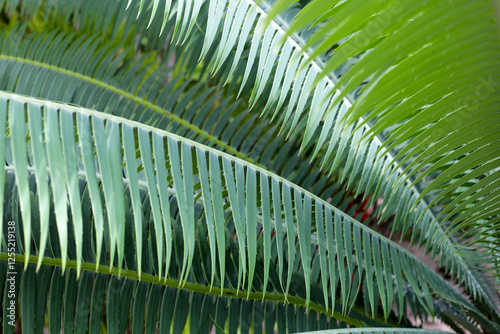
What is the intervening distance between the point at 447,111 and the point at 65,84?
3.27 ft

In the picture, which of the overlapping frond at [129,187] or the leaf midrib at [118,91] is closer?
the overlapping frond at [129,187]

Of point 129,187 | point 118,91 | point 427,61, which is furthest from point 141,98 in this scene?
point 427,61

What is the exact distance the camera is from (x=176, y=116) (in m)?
1.14

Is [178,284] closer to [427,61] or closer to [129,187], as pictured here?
[129,187]

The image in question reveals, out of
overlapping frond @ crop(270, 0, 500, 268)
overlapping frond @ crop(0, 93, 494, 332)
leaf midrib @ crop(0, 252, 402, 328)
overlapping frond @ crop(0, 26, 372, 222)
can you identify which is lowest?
leaf midrib @ crop(0, 252, 402, 328)

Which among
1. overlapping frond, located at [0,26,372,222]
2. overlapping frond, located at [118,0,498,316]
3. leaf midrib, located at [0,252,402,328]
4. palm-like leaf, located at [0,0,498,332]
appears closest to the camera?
overlapping frond, located at [118,0,498,316]

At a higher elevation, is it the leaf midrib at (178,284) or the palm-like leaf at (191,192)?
the palm-like leaf at (191,192)

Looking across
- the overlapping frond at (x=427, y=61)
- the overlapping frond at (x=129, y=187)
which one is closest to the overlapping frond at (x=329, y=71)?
the overlapping frond at (x=427, y=61)

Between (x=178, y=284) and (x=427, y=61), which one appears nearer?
(x=427, y=61)

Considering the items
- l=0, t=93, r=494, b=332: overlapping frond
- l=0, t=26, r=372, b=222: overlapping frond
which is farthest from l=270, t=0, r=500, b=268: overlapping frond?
l=0, t=26, r=372, b=222: overlapping frond

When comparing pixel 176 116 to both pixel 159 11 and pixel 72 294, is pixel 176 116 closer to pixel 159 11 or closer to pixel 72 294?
pixel 159 11

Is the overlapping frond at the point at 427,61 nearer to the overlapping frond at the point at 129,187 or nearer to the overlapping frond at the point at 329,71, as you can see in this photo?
the overlapping frond at the point at 329,71

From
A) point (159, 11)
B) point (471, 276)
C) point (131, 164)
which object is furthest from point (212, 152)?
point (471, 276)

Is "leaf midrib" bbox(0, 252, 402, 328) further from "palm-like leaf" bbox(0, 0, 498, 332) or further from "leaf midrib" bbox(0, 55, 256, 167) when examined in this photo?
"leaf midrib" bbox(0, 55, 256, 167)
